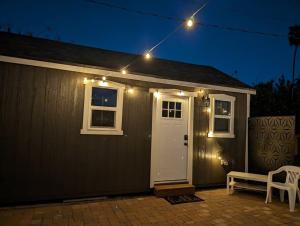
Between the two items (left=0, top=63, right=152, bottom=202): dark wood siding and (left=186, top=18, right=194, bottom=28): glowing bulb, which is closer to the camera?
(left=186, top=18, right=194, bottom=28): glowing bulb

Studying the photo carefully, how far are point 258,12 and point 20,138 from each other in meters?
7.38

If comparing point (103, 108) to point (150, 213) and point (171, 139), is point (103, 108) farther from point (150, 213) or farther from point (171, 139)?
point (150, 213)

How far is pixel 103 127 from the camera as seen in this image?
494cm

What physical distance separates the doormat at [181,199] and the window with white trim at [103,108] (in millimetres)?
1979

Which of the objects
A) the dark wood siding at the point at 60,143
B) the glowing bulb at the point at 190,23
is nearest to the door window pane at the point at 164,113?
the dark wood siding at the point at 60,143

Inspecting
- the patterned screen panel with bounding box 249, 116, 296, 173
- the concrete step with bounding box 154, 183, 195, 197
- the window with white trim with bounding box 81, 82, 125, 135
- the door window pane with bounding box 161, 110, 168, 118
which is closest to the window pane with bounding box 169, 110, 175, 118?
the door window pane with bounding box 161, 110, 168, 118

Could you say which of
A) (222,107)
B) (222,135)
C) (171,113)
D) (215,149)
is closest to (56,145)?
(171,113)

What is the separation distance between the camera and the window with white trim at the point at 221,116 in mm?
6121

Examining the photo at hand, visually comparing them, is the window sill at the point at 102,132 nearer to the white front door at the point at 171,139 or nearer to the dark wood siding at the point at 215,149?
the white front door at the point at 171,139

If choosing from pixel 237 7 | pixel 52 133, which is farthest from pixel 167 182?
pixel 237 7

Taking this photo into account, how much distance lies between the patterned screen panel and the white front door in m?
2.38

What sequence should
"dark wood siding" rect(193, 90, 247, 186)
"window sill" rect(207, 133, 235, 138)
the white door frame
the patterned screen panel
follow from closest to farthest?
the white door frame
the patterned screen panel
"dark wood siding" rect(193, 90, 247, 186)
"window sill" rect(207, 133, 235, 138)

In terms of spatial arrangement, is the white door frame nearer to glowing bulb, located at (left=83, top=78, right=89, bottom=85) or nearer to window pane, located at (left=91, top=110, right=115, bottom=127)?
window pane, located at (left=91, top=110, right=115, bottom=127)

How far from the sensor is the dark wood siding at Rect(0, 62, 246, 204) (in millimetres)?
4172
